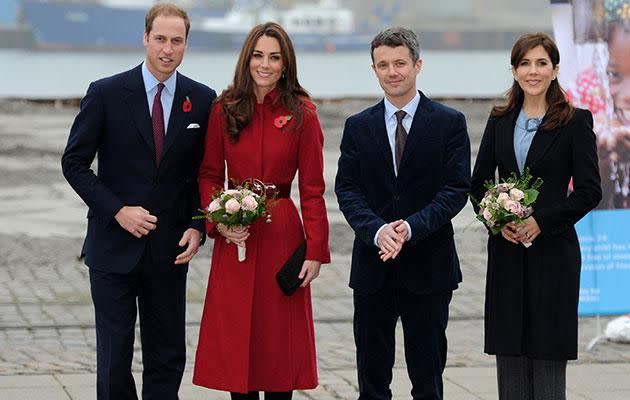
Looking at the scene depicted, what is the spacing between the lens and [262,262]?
20.5ft

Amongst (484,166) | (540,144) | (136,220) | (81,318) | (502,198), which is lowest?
(81,318)

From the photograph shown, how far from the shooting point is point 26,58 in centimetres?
2534

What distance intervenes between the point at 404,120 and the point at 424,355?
1058mm

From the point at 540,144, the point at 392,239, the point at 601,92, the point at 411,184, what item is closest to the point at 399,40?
the point at 411,184

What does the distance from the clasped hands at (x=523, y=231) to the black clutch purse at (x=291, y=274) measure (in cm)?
93

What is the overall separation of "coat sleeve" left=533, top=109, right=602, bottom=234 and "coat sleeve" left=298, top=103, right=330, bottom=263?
970 millimetres

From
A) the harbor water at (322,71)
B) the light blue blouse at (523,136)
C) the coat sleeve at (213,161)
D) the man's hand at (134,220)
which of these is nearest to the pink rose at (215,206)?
the coat sleeve at (213,161)

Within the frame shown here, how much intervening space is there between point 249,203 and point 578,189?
144cm

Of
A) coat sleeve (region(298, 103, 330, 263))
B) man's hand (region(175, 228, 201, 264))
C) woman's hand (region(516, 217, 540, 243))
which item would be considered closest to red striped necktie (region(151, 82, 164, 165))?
man's hand (region(175, 228, 201, 264))

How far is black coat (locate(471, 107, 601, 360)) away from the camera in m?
6.00

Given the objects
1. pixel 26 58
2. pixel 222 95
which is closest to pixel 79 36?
pixel 26 58

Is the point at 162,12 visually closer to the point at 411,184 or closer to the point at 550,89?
the point at 411,184

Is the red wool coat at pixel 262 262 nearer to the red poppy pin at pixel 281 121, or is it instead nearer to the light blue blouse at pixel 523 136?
the red poppy pin at pixel 281 121

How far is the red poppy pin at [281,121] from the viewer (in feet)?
20.3
